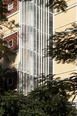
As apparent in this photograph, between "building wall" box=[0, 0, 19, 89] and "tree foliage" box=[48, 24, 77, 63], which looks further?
"building wall" box=[0, 0, 19, 89]

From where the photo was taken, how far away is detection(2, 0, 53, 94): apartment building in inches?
803

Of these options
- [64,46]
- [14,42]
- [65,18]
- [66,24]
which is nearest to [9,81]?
[14,42]

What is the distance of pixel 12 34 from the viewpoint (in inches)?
891

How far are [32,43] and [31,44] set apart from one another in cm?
11

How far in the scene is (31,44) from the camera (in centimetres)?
2066

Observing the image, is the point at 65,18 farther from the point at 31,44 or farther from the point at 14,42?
the point at 14,42

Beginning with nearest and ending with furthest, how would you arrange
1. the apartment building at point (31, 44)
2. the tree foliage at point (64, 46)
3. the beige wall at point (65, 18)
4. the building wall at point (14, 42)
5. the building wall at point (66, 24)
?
the tree foliage at point (64, 46)
the building wall at point (66, 24)
the beige wall at point (65, 18)
the apartment building at point (31, 44)
the building wall at point (14, 42)

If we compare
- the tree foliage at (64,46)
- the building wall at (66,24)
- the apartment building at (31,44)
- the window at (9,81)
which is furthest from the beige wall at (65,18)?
the tree foliage at (64,46)

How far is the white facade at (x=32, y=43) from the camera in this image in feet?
67.0

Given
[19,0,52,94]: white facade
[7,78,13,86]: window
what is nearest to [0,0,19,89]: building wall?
[7,78,13,86]: window

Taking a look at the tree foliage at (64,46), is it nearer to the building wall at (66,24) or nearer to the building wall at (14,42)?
the building wall at (66,24)

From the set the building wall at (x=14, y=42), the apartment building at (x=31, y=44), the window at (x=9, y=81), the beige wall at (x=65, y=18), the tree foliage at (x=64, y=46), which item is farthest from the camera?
the window at (x=9, y=81)

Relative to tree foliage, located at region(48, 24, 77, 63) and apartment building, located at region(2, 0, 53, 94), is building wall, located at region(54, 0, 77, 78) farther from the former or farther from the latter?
tree foliage, located at region(48, 24, 77, 63)

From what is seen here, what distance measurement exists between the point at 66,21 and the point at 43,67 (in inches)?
128
